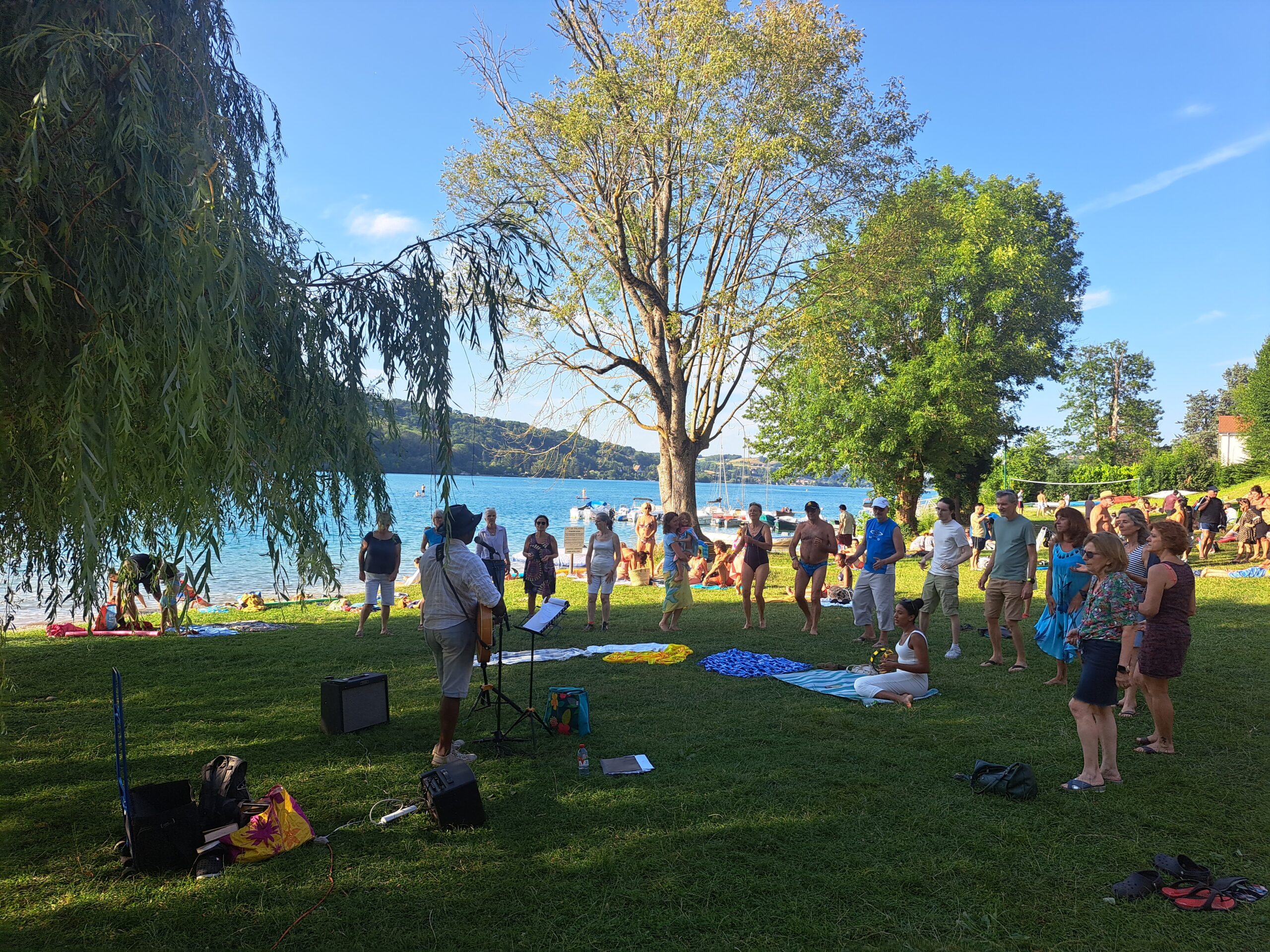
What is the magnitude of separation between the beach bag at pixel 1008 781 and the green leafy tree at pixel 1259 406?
4075 centimetres

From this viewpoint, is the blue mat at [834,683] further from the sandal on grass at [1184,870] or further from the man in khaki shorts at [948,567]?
the sandal on grass at [1184,870]

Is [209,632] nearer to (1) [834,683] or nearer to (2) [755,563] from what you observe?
(2) [755,563]

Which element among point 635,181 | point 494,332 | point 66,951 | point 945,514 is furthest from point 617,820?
point 635,181

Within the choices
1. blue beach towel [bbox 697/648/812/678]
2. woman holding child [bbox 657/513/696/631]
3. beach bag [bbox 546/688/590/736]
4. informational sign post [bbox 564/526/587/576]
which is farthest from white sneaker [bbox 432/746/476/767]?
informational sign post [bbox 564/526/587/576]

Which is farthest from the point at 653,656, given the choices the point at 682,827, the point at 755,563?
the point at 682,827

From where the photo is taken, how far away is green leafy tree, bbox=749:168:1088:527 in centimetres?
2695

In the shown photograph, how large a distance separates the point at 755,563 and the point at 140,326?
30.1 ft

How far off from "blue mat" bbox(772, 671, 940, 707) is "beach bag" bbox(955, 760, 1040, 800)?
208cm

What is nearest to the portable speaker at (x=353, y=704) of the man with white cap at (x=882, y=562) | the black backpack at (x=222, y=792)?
the black backpack at (x=222, y=792)

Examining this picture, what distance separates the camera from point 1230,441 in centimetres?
5034

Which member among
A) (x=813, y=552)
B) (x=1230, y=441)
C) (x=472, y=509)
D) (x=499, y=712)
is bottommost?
(x=499, y=712)

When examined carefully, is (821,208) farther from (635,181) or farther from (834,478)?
(834,478)

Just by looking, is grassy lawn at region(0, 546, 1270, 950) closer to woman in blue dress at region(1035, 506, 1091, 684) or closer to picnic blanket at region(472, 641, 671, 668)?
woman in blue dress at region(1035, 506, 1091, 684)

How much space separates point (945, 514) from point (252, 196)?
776cm
